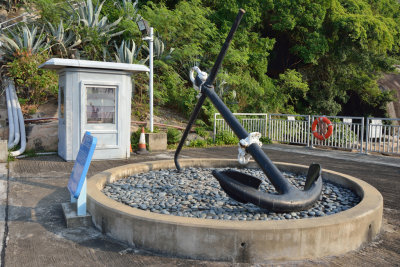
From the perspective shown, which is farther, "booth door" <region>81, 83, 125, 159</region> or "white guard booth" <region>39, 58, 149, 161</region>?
"booth door" <region>81, 83, 125, 159</region>

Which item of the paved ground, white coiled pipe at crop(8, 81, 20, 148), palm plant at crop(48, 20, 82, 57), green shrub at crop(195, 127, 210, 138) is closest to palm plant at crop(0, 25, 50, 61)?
palm plant at crop(48, 20, 82, 57)

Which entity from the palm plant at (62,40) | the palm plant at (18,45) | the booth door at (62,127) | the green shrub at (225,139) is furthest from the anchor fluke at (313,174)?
the palm plant at (62,40)

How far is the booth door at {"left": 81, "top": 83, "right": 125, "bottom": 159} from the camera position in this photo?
322 inches

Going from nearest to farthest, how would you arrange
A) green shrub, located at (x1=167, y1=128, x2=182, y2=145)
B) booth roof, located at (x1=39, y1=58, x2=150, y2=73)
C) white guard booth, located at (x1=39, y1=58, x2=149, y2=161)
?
booth roof, located at (x1=39, y1=58, x2=150, y2=73)
white guard booth, located at (x1=39, y1=58, x2=149, y2=161)
green shrub, located at (x1=167, y1=128, x2=182, y2=145)

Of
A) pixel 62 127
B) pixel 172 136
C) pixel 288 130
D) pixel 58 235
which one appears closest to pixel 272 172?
pixel 58 235

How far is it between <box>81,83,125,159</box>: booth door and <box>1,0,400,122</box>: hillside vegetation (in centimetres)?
320

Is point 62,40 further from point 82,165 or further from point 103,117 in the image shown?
point 82,165

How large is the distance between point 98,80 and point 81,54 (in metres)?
5.19

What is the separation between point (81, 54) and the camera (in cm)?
1266

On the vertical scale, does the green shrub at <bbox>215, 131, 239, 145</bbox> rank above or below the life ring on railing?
below

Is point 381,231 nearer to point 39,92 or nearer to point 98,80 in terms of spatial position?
point 98,80

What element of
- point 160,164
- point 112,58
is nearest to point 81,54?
point 112,58

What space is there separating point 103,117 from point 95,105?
1.17ft

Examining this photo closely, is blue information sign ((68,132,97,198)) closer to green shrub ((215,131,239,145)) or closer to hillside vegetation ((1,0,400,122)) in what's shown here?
hillside vegetation ((1,0,400,122))
